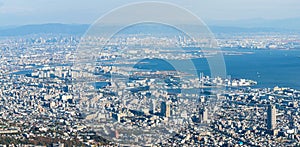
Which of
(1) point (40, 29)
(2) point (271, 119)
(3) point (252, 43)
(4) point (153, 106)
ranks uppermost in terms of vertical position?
(1) point (40, 29)

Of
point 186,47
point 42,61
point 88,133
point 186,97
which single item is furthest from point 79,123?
point 42,61

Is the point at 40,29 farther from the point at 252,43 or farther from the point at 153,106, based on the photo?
the point at 153,106

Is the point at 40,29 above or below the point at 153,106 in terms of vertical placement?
above

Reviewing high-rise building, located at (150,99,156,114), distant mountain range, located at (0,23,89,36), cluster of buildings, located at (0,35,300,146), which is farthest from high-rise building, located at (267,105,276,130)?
distant mountain range, located at (0,23,89,36)

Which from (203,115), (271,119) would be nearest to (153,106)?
(203,115)

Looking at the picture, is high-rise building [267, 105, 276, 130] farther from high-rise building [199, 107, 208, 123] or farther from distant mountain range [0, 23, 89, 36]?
distant mountain range [0, 23, 89, 36]

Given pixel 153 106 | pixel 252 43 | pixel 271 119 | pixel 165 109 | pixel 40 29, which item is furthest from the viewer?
pixel 40 29

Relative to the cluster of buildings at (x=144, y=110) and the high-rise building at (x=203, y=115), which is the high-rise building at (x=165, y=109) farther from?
the high-rise building at (x=203, y=115)

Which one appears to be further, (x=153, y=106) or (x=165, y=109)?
(x=153, y=106)

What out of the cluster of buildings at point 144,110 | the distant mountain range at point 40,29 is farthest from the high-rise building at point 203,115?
the distant mountain range at point 40,29
